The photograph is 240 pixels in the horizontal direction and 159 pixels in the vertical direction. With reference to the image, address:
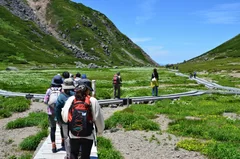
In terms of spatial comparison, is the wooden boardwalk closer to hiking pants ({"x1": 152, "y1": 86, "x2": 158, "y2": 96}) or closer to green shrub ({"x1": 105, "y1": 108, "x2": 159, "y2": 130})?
green shrub ({"x1": 105, "y1": 108, "x2": 159, "y2": 130})

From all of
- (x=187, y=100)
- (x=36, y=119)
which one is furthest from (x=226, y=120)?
(x=36, y=119)

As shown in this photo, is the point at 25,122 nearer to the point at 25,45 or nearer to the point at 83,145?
the point at 83,145

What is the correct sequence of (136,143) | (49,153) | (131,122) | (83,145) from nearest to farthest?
(83,145) < (49,153) < (136,143) < (131,122)

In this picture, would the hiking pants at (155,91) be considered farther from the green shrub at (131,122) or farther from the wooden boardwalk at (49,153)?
the wooden boardwalk at (49,153)

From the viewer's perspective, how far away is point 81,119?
7.54m

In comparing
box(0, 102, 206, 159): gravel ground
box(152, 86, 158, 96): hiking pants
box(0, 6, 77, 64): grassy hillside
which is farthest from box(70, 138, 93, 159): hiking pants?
box(0, 6, 77, 64): grassy hillside

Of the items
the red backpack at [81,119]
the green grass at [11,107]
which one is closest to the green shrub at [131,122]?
the green grass at [11,107]

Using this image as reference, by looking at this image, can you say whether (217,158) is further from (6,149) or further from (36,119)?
(36,119)

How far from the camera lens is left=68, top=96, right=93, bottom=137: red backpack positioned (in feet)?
24.8

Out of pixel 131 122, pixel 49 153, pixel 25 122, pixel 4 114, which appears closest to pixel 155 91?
pixel 131 122

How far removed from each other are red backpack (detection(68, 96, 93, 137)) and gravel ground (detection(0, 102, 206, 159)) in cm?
668

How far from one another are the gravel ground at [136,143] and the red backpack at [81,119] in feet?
21.9

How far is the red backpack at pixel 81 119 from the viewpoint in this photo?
7547 millimetres

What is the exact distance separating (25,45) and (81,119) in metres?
159
